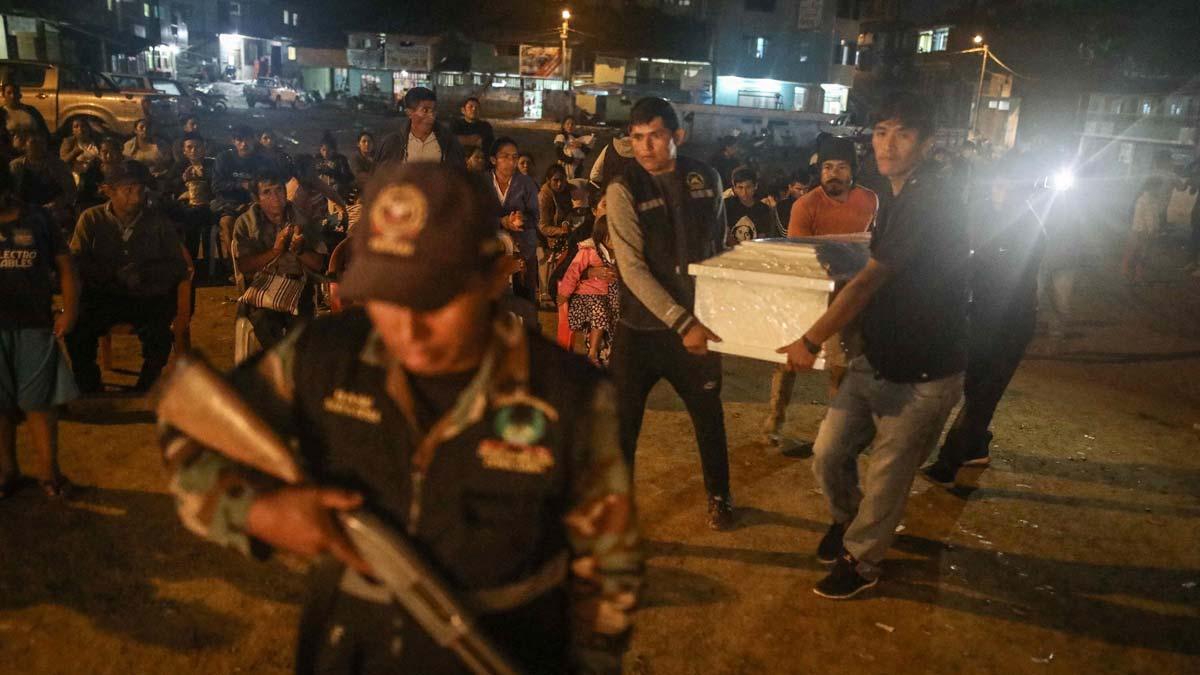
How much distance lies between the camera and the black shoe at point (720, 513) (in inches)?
180

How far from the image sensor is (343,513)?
1490 mm

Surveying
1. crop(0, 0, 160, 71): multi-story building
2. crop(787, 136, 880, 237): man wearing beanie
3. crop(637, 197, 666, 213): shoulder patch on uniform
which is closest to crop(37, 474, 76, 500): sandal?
crop(637, 197, 666, 213): shoulder patch on uniform

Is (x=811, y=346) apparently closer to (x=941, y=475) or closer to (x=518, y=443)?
(x=518, y=443)

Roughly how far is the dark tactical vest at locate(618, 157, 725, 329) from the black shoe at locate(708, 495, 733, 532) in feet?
3.52

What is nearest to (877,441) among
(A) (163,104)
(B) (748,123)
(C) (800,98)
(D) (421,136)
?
(D) (421,136)

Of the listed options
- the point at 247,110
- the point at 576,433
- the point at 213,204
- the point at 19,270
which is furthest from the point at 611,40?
the point at 576,433

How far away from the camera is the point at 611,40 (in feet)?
142

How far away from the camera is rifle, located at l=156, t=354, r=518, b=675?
1.49 meters

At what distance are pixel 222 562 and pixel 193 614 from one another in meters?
0.41

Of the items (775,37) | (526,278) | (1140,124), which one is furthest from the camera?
(775,37)

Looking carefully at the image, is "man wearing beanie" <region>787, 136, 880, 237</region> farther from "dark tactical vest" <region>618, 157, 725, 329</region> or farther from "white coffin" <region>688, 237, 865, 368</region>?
"dark tactical vest" <region>618, 157, 725, 329</region>

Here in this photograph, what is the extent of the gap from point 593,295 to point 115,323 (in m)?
3.32

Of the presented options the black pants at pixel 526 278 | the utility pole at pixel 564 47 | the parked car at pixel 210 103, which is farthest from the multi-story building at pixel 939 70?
the black pants at pixel 526 278

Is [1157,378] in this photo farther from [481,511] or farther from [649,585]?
[481,511]
